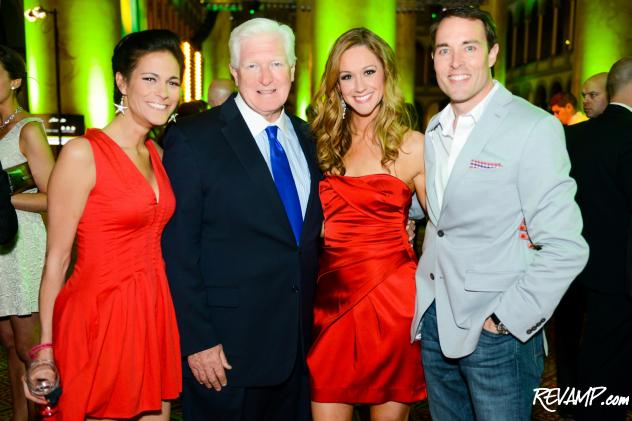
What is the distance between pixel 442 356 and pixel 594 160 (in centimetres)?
182

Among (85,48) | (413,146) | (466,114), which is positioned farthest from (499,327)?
(85,48)

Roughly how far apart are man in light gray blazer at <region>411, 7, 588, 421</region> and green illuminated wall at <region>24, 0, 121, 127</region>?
685 cm

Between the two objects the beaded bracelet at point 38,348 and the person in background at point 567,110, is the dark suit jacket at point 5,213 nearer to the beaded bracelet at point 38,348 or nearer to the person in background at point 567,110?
the beaded bracelet at point 38,348

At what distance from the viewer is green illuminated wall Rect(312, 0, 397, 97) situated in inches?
291

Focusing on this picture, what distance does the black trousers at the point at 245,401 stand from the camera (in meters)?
2.28

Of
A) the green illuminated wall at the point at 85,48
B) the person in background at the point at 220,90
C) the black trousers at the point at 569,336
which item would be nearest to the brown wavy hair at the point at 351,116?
the black trousers at the point at 569,336

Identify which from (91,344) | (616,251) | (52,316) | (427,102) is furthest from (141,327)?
(427,102)

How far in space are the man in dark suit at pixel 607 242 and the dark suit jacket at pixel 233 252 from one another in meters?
1.99

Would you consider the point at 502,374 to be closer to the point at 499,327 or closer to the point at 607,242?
→ the point at 499,327

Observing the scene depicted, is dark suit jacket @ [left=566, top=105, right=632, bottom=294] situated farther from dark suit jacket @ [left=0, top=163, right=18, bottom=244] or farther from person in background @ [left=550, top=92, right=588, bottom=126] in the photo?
dark suit jacket @ [left=0, top=163, right=18, bottom=244]

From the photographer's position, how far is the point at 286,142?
248cm

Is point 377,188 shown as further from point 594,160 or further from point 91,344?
point 594,160

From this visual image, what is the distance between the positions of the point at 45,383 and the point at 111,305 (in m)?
0.32
